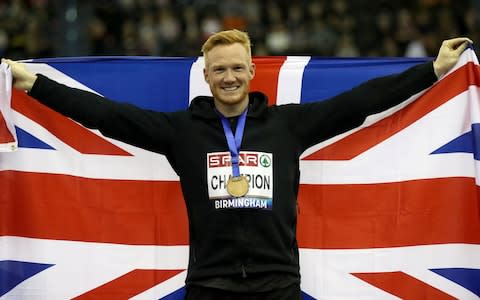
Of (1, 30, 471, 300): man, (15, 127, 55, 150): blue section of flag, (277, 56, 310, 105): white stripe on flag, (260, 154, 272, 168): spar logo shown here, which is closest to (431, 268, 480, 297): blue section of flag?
(1, 30, 471, 300): man

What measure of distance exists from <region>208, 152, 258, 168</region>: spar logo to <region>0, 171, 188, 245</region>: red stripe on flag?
90cm

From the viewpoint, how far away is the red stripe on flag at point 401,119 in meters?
4.54

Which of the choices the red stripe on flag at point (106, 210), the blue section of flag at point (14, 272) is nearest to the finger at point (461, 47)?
the red stripe on flag at point (106, 210)

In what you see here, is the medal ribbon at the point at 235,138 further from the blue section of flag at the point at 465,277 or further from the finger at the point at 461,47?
the blue section of flag at the point at 465,277

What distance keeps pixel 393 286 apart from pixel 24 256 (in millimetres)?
1860

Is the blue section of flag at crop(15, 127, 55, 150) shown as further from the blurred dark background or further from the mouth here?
the blurred dark background

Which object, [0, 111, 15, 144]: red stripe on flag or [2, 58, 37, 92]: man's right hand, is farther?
[0, 111, 15, 144]: red stripe on flag

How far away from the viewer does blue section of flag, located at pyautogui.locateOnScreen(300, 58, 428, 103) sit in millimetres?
4734

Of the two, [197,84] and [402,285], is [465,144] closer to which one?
[402,285]

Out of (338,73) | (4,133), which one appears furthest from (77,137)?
(338,73)

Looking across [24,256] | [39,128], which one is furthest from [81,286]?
[39,128]

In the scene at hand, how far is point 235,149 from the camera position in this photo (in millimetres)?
3846

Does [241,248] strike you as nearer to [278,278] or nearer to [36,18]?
[278,278]

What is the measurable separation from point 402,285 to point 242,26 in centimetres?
663
